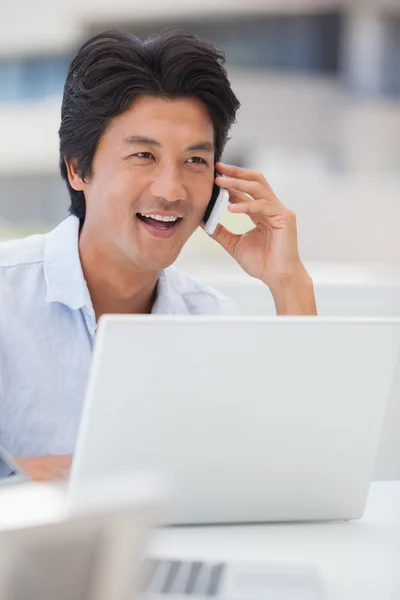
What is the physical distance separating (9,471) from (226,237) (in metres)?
0.88

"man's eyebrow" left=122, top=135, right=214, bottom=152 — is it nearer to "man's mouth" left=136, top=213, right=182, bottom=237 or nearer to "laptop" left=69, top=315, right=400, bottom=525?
"man's mouth" left=136, top=213, right=182, bottom=237

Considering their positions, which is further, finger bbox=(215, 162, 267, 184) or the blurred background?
the blurred background

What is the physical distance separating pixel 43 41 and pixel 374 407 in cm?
2664

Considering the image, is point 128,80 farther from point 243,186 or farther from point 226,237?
point 226,237

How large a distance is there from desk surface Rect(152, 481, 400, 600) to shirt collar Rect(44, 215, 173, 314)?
642 mm

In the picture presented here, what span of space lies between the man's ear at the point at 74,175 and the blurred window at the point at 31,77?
2390cm

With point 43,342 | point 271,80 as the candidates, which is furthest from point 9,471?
A: point 271,80

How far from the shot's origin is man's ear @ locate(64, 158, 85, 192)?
1.84 m

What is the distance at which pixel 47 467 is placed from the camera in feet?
4.36

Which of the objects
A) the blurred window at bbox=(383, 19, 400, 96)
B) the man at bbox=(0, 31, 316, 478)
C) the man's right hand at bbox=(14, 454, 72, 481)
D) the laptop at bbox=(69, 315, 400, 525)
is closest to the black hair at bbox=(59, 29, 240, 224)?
the man at bbox=(0, 31, 316, 478)

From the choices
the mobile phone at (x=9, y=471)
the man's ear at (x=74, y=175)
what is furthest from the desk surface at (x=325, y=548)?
the man's ear at (x=74, y=175)

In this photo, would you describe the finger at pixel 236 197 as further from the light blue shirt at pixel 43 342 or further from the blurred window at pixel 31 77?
the blurred window at pixel 31 77

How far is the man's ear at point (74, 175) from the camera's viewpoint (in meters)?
1.84

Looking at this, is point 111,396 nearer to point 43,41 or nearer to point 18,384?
point 18,384
